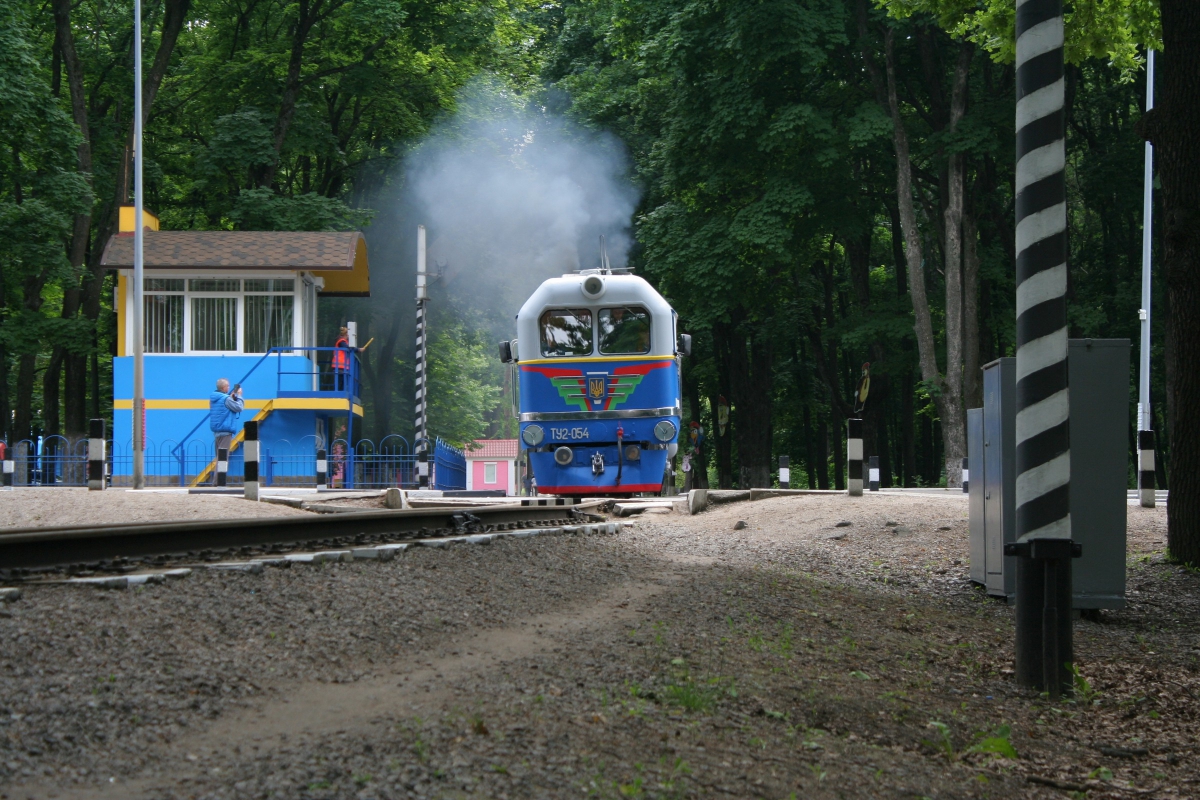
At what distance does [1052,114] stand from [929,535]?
729 centimetres

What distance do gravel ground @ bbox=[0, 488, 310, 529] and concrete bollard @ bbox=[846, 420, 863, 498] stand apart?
7.89 meters

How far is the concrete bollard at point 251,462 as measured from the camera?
15289mm

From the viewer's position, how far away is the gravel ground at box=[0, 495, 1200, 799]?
342 cm

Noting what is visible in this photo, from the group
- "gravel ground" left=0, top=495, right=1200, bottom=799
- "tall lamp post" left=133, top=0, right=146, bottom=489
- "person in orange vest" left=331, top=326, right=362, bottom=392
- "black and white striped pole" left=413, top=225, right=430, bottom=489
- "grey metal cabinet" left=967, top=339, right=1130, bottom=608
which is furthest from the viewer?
"person in orange vest" left=331, top=326, right=362, bottom=392

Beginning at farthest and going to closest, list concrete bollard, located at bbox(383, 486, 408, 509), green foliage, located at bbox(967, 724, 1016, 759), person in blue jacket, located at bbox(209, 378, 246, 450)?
1. person in blue jacket, located at bbox(209, 378, 246, 450)
2. concrete bollard, located at bbox(383, 486, 408, 509)
3. green foliage, located at bbox(967, 724, 1016, 759)

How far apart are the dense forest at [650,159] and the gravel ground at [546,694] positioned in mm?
18223

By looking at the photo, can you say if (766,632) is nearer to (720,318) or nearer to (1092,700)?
(1092,700)

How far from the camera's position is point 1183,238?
10.6m

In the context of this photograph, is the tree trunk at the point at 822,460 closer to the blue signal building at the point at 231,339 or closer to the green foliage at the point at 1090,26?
the blue signal building at the point at 231,339

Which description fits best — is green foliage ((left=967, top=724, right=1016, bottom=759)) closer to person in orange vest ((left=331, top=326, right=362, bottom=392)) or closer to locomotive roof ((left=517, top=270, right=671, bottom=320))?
locomotive roof ((left=517, top=270, right=671, bottom=320))

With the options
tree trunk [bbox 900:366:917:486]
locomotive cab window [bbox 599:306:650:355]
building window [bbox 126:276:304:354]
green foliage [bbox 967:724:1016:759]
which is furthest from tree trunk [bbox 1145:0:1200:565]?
tree trunk [bbox 900:366:917:486]

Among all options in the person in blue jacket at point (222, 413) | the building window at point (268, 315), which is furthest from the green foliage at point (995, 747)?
the building window at point (268, 315)

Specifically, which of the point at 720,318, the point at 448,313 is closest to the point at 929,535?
the point at 720,318

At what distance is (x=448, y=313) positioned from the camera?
3456 centimetres
